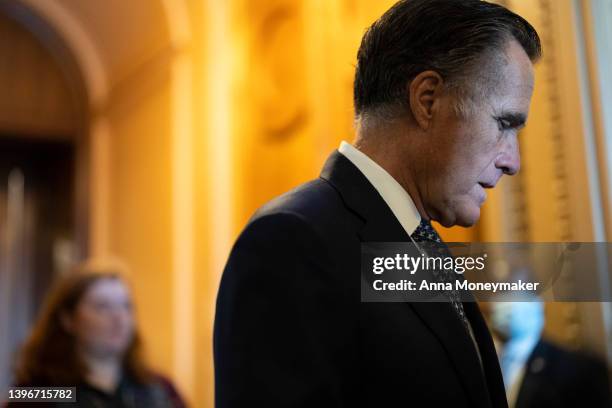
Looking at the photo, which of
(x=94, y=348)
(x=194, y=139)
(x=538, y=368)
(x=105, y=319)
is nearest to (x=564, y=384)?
(x=538, y=368)

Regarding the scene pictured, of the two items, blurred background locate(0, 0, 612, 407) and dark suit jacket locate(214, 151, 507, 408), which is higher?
blurred background locate(0, 0, 612, 407)

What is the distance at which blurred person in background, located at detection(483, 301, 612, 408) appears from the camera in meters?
1.32

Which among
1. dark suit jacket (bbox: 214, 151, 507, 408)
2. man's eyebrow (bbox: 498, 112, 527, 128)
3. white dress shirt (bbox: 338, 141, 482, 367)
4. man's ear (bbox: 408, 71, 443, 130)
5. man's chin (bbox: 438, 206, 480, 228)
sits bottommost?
dark suit jacket (bbox: 214, 151, 507, 408)

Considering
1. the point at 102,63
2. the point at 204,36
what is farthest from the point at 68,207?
the point at 204,36

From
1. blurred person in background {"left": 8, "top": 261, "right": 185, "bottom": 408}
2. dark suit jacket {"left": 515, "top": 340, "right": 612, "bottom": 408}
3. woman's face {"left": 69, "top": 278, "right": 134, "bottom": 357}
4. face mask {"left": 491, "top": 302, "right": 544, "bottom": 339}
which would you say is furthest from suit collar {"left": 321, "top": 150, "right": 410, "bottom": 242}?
woman's face {"left": 69, "top": 278, "right": 134, "bottom": 357}

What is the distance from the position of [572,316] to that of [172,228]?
2.84 metres

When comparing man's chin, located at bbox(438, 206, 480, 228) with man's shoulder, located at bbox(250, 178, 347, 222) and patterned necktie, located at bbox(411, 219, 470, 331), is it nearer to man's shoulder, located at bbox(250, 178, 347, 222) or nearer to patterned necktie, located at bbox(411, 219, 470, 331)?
patterned necktie, located at bbox(411, 219, 470, 331)

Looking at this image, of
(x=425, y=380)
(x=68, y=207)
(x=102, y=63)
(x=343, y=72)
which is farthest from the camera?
(x=68, y=207)

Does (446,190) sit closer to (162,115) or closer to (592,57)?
(592,57)

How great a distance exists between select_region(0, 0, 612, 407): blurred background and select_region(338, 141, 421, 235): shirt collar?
1.15 feet

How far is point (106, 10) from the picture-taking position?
14.1ft

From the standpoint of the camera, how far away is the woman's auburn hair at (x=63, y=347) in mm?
2162

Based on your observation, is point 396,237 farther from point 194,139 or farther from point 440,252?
point 194,139

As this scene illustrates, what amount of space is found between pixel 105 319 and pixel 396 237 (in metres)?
1.79
